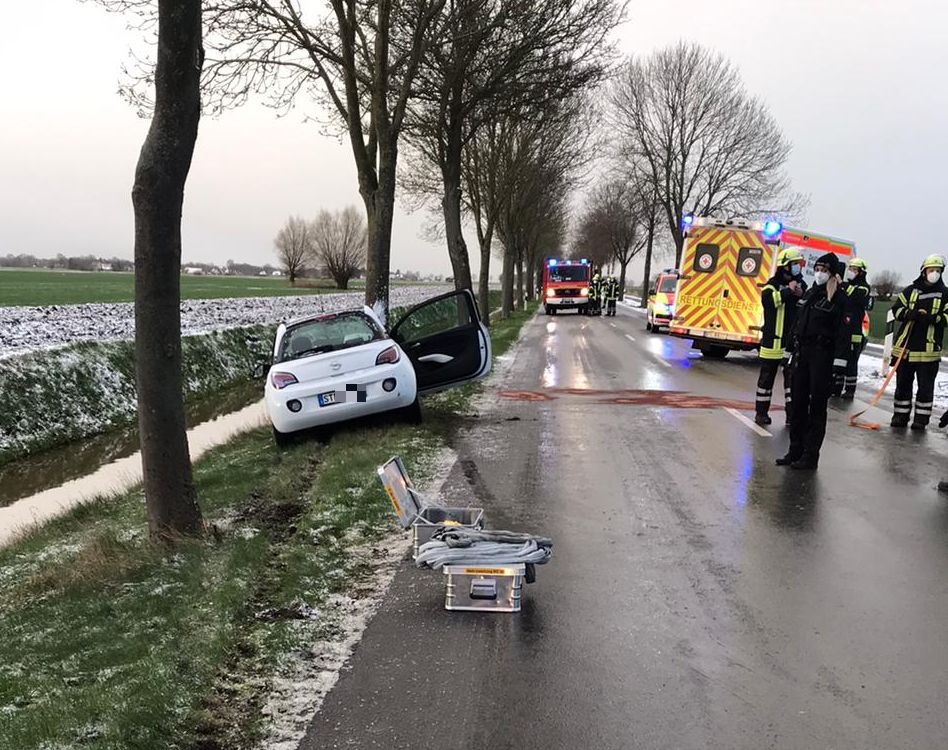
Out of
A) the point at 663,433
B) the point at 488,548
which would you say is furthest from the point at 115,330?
the point at 488,548

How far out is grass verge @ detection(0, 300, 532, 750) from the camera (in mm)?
2988

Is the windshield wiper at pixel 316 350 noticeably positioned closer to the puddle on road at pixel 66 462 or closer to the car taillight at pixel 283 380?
the car taillight at pixel 283 380

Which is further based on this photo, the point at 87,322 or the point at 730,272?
the point at 87,322

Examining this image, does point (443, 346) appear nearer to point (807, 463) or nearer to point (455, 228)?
point (807, 463)

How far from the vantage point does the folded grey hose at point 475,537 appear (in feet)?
13.8

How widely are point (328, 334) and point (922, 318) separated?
23.7 ft

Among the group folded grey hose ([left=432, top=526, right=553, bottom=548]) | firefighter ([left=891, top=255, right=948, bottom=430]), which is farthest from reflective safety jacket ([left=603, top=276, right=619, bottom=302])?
folded grey hose ([left=432, top=526, right=553, bottom=548])

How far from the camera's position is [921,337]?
356 inches

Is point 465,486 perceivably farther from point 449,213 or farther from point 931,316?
point 449,213

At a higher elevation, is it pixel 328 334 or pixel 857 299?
pixel 857 299

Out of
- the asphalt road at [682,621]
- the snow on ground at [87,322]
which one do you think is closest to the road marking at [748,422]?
the asphalt road at [682,621]

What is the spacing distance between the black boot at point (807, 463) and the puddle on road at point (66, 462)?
8563 millimetres

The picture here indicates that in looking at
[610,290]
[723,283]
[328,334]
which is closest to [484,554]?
[328,334]

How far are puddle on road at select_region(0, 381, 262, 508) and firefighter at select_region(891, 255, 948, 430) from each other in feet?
34.6
